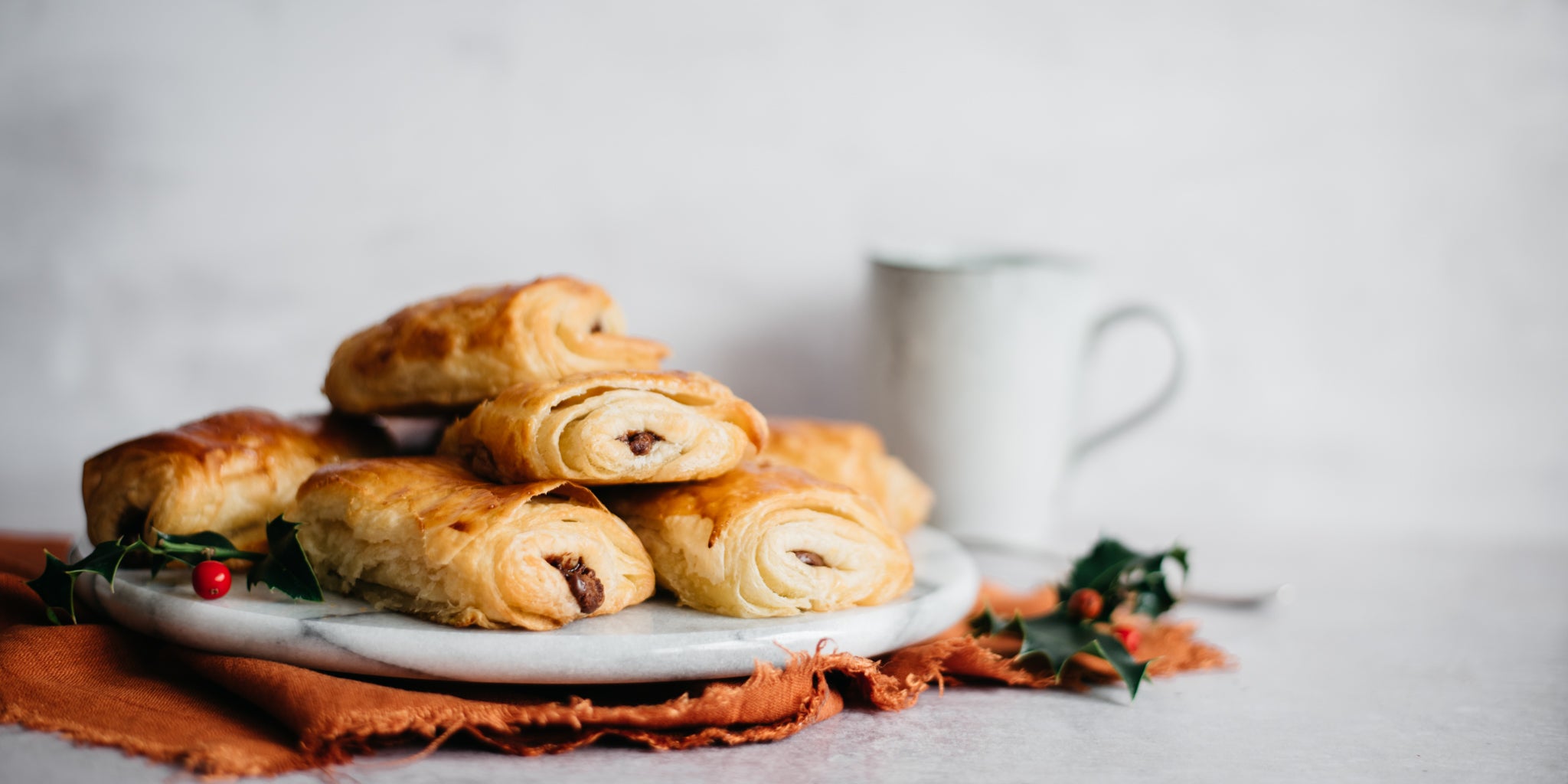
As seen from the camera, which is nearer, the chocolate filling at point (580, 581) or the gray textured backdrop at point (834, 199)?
the chocolate filling at point (580, 581)

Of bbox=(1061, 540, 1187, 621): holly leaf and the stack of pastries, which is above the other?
the stack of pastries

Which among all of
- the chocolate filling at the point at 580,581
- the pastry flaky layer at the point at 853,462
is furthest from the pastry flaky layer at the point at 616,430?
the pastry flaky layer at the point at 853,462

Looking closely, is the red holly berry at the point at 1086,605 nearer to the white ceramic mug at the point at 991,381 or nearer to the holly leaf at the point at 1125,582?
the holly leaf at the point at 1125,582

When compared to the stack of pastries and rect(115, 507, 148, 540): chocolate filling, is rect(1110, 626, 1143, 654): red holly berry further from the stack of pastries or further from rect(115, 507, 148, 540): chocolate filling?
rect(115, 507, 148, 540): chocolate filling

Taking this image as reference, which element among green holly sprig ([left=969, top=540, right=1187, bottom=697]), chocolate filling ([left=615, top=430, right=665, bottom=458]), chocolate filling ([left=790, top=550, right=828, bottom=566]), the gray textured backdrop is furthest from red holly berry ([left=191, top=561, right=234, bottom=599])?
the gray textured backdrop

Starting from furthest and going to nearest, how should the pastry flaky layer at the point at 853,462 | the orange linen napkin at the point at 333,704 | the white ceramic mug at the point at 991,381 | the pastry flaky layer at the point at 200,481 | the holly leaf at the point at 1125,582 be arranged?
the white ceramic mug at the point at 991,381
the pastry flaky layer at the point at 853,462
the holly leaf at the point at 1125,582
the pastry flaky layer at the point at 200,481
the orange linen napkin at the point at 333,704

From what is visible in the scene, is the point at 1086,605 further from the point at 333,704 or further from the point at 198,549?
the point at 198,549

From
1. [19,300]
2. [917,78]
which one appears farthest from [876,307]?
[19,300]
